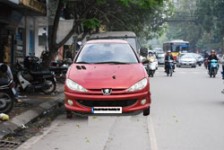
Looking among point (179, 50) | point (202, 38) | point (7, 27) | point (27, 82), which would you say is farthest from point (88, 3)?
point (202, 38)

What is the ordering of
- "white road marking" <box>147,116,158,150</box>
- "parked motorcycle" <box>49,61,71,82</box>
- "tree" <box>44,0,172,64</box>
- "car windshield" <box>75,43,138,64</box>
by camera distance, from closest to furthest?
"white road marking" <box>147,116,158,150</box> → "car windshield" <box>75,43,138,64</box> → "tree" <box>44,0,172,64</box> → "parked motorcycle" <box>49,61,71,82</box>

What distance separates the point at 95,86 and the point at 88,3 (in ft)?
34.3

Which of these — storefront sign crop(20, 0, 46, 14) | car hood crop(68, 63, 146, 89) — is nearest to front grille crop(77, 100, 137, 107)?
car hood crop(68, 63, 146, 89)

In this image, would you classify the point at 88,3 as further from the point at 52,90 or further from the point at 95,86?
the point at 95,86

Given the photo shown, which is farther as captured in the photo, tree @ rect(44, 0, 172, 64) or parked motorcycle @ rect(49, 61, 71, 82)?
parked motorcycle @ rect(49, 61, 71, 82)

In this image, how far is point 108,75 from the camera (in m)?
8.12

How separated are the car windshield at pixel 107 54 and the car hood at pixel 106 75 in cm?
51

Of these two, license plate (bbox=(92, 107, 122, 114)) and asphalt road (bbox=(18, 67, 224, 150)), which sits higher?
license plate (bbox=(92, 107, 122, 114))

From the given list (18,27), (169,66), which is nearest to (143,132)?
(18,27)

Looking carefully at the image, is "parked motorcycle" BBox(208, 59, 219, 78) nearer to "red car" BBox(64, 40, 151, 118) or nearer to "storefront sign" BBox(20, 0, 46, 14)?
"storefront sign" BBox(20, 0, 46, 14)

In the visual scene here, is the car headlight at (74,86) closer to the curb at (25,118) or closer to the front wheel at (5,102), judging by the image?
the curb at (25,118)

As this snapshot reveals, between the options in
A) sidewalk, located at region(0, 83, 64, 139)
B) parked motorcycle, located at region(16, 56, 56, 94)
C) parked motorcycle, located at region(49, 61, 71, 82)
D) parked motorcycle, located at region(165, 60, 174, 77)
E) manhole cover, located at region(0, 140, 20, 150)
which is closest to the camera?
manhole cover, located at region(0, 140, 20, 150)

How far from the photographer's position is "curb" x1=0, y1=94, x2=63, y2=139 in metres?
8.56

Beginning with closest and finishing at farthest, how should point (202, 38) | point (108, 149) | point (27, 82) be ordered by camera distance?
point (108, 149) → point (27, 82) → point (202, 38)
